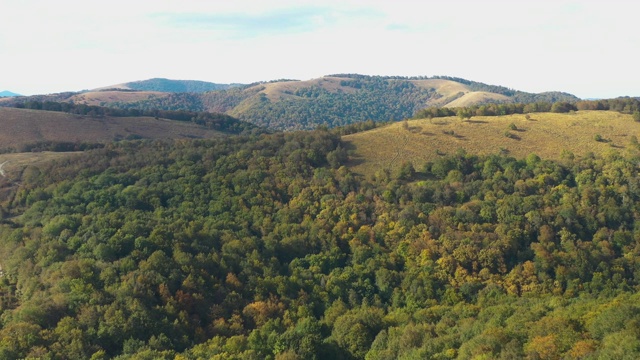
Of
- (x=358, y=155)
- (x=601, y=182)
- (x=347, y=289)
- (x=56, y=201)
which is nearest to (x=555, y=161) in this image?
(x=601, y=182)

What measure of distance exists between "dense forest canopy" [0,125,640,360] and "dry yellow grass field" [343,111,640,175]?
170 inches

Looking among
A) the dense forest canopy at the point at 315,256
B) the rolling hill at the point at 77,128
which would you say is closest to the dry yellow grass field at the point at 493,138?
the dense forest canopy at the point at 315,256

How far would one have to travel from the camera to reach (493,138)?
85875mm

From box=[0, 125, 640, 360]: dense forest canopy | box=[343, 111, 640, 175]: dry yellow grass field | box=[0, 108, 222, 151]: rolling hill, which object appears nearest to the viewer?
box=[0, 125, 640, 360]: dense forest canopy

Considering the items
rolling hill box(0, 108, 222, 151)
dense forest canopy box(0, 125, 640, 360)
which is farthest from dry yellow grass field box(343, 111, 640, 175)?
rolling hill box(0, 108, 222, 151)

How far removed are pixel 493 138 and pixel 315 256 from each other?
149 ft

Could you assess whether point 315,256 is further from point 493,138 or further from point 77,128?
point 77,128

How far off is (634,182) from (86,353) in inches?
2742

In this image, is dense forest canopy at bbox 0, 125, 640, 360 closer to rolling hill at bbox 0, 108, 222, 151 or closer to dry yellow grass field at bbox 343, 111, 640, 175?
dry yellow grass field at bbox 343, 111, 640, 175

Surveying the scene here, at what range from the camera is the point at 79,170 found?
251ft

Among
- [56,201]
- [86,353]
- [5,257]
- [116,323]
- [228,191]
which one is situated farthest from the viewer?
[228,191]

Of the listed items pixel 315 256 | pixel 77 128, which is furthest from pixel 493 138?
pixel 77 128

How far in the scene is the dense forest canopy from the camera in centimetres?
3578

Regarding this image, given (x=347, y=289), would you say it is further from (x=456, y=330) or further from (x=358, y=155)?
(x=358, y=155)
